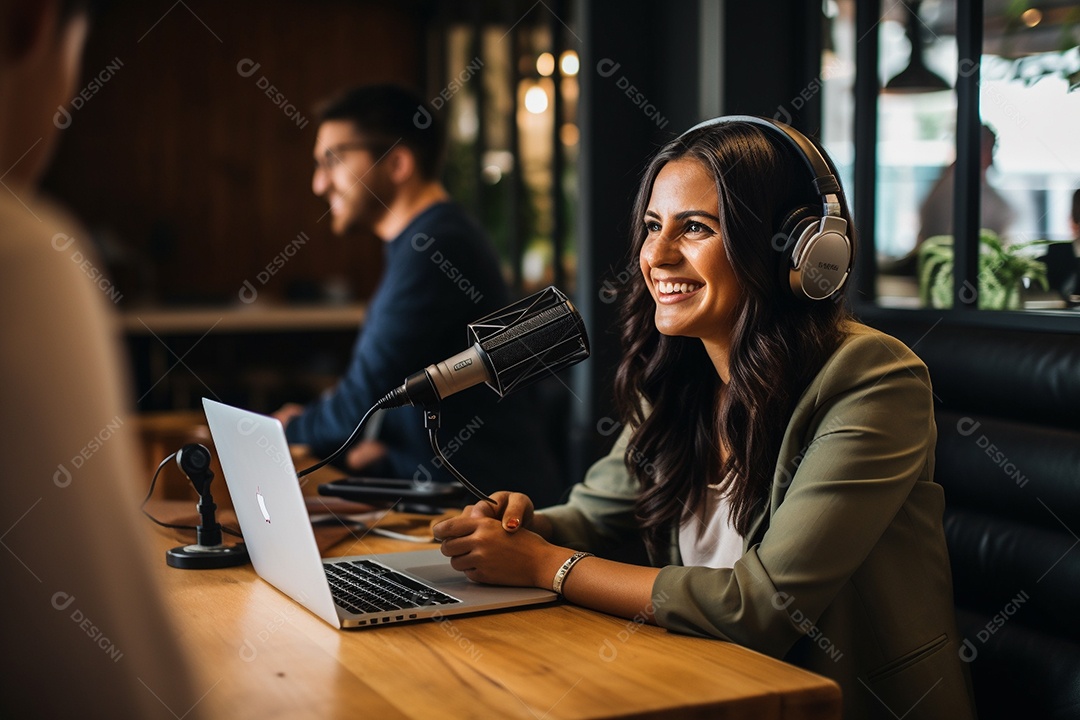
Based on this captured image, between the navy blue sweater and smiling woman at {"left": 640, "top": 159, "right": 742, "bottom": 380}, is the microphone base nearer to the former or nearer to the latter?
smiling woman at {"left": 640, "top": 159, "right": 742, "bottom": 380}

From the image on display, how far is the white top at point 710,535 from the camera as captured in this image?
146 cm

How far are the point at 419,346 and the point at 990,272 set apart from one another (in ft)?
4.01

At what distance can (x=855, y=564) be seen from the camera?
1.22 meters

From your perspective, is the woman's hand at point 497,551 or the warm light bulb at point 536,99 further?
the warm light bulb at point 536,99

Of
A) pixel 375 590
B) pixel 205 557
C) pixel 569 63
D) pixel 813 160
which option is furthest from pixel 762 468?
pixel 569 63

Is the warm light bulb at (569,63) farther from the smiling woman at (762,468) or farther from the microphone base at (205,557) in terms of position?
the microphone base at (205,557)

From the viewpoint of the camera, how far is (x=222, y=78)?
6090mm

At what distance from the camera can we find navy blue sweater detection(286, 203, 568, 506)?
2.44m

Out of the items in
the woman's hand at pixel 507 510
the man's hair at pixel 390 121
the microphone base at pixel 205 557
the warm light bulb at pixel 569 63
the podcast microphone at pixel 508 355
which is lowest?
the microphone base at pixel 205 557

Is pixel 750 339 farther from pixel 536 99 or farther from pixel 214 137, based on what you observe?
pixel 214 137

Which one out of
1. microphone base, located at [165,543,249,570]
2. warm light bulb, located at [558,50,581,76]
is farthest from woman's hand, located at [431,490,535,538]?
warm light bulb, located at [558,50,581,76]

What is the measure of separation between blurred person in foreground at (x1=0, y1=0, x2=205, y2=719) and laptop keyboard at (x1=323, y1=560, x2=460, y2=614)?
711 millimetres

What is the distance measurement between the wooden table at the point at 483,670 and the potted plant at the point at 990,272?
1164 millimetres

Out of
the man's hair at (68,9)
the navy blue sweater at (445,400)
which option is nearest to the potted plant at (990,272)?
the navy blue sweater at (445,400)
